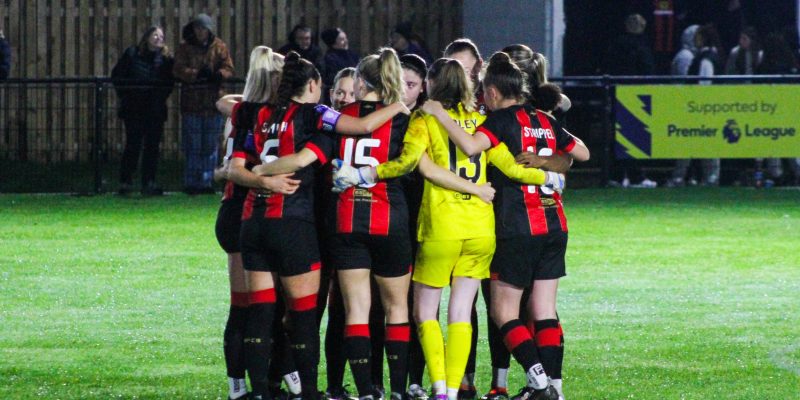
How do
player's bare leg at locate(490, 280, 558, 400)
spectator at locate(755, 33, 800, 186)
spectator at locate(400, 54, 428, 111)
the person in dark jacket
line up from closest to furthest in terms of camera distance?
player's bare leg at locate(490, 280, 558, 400) → spectator at locate(400, 54, 428, 111) → the person in dark jacket → spectator at locate(755, 33, 800, 186)

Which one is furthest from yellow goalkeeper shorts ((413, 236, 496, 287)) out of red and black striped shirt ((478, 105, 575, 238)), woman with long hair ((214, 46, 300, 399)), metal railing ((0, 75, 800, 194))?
metal railing ((0, 75, 800, 194))

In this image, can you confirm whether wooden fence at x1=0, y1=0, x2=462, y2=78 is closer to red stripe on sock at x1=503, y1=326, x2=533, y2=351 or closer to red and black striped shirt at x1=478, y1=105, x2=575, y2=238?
red and black striped shirt at x1=478, y1=105, x2=575, y2=238

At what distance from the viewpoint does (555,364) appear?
690cm

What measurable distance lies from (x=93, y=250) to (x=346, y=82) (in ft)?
19.6

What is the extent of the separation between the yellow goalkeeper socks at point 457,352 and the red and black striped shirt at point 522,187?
459 millimetres

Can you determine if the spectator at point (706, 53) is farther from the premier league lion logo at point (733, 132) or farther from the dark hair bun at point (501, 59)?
the dark hair bun at point (501, 59)

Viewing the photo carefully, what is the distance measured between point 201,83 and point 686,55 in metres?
6.58

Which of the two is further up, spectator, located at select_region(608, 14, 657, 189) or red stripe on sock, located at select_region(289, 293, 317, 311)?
spectator, located at select_region(608, 14, 657, 189)

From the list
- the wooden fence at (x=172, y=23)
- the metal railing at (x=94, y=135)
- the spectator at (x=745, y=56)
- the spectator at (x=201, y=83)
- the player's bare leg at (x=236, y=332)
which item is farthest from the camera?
the wooden fence at (x=172, y=23)

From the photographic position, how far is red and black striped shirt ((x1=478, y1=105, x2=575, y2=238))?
22.1ft

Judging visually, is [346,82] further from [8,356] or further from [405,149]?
[8,356]

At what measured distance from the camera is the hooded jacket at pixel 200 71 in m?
16.5

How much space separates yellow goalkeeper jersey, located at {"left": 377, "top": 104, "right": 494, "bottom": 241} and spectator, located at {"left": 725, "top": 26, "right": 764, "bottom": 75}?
13.4m

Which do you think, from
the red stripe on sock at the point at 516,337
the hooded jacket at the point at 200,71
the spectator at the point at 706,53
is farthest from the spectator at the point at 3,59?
the red stripe on sock at the point at 516,337
